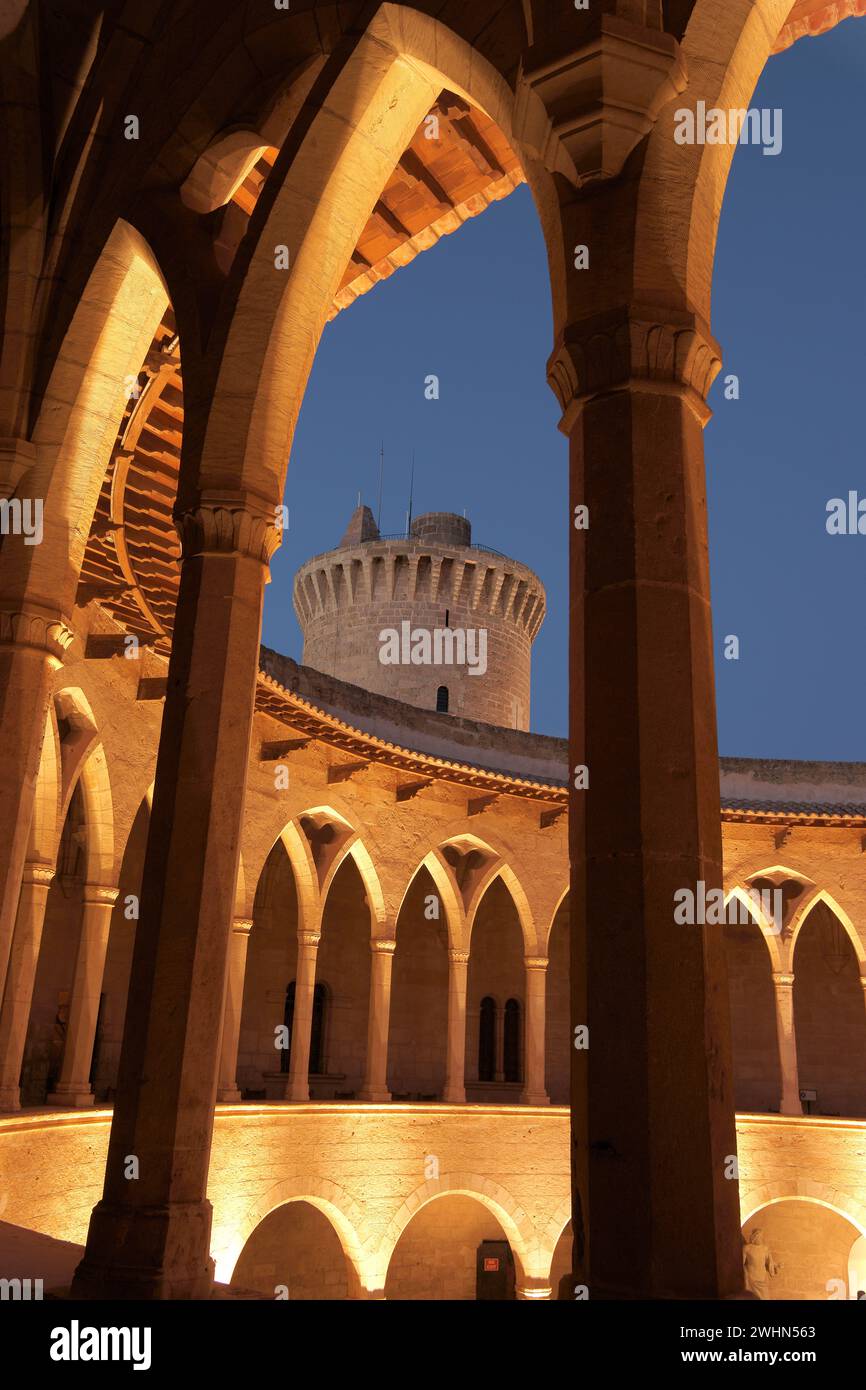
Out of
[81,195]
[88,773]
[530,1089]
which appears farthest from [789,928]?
[81,195]

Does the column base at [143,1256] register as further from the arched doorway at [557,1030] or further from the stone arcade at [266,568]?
the arched doorway at [557,1030]

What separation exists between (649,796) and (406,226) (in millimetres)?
5530

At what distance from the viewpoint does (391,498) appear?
14275 centimetres

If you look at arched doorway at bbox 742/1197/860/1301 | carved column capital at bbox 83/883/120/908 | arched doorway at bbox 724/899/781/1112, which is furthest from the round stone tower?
carved column capital at bbox 83/883/120/908

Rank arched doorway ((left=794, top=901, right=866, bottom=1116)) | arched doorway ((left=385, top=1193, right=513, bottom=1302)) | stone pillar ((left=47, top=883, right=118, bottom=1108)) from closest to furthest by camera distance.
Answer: stone pillar ((left=47, top=883, right=118, bottom=1108)), arched doorway ((left=385, top=1193, right=513, bottom=1302)), arched doorway ((left=794, top=901, right=866, bottom=1116))

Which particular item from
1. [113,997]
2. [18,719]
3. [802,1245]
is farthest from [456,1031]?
[18,719]

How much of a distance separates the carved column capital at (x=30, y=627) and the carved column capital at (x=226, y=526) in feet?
5.21

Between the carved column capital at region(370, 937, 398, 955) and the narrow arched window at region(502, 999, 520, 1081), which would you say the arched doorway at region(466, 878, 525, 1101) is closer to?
the narrow arched window at region(502, 999, 520, 1081)

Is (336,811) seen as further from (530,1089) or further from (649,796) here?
(649,796)

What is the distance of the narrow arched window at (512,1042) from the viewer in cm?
2230

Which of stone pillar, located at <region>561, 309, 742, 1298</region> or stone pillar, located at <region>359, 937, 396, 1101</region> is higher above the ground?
stone pillar, located at <region>359, 937, 396, 1101</region>

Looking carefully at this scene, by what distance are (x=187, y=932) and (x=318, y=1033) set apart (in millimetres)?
16226

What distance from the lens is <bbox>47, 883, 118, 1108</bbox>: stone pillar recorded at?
12539 mm
